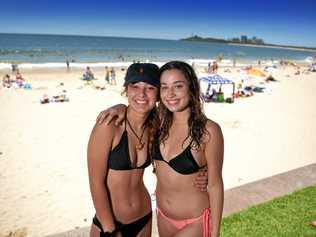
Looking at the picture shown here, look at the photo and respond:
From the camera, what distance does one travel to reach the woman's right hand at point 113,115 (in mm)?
2396

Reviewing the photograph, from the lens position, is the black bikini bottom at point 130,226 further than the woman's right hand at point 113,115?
Yes

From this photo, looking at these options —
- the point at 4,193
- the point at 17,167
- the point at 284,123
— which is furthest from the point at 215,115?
the point at 4,193

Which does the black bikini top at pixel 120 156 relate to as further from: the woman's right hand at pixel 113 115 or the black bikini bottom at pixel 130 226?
the black bikini bottom at pixel 130 226

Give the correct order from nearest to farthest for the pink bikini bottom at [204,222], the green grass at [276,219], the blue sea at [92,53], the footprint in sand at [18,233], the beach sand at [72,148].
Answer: the pink bikini bottom at [204,222] < the green grass at [276,219] < the footprint in sand at [18,233] < the beach sand at [72,148] < the blue sea at [92,53]

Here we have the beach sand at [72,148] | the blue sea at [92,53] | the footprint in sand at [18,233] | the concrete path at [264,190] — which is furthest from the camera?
the blue sea at [92,53]

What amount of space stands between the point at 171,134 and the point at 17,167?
705 centimetres

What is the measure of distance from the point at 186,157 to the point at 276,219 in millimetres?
2529

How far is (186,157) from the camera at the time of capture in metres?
2.64

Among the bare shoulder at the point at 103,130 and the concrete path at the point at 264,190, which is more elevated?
the bare shoulder at the point at 103,130

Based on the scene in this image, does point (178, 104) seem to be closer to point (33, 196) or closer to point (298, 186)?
point (298, 186)

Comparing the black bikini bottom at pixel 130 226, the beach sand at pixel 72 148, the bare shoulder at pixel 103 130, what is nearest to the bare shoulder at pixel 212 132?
the bare shoulder at pixel 103 130

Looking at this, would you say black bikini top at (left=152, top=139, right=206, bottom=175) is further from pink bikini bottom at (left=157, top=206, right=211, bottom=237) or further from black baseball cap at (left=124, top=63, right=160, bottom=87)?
black baseball cap at (left=124, top=63, right=160, bottom=87)

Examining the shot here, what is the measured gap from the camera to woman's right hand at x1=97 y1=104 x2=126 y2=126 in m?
2.40

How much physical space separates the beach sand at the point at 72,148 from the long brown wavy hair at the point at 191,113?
383 cm
